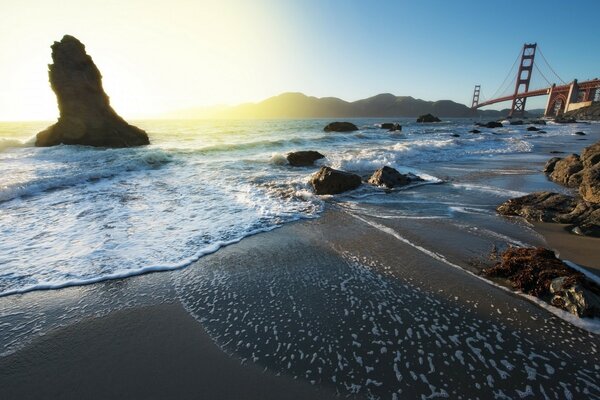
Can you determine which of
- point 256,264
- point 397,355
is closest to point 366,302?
point 397,355

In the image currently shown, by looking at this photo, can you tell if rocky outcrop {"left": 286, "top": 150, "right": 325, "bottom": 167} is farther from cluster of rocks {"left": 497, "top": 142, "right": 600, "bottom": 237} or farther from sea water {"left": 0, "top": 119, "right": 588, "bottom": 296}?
cluster of rocks {"left": 497, "top": 142, "right": 600, "bottom": 237}

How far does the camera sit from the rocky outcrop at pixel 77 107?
2144cm

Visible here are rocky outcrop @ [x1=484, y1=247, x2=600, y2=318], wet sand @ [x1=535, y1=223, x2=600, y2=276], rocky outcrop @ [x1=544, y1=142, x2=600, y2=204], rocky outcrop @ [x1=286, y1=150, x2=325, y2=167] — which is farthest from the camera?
rocky outcrop @ [x1=286, y1=150, x2=325, y2=167]

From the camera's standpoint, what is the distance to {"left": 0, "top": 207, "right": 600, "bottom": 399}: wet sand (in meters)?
2.33

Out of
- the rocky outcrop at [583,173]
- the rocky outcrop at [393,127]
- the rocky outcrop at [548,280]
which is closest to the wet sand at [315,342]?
the rocky outcrop at [548,280]

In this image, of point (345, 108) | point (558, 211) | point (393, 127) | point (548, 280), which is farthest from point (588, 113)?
point (345, 108)

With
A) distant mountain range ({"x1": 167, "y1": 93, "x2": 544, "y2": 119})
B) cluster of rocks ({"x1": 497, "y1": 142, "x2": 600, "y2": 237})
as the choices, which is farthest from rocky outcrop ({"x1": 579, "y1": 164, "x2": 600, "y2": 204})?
distant mountain range ({"x1": 167, "y1": 93, "x2": 544, "y2": 119})

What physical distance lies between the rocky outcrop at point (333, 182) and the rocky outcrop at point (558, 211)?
12.3ft

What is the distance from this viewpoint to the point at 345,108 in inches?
6526

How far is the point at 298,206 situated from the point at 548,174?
9478 mm

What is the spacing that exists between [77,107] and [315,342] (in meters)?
27.0

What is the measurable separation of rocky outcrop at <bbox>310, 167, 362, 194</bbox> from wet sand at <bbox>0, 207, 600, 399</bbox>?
14.5 feet

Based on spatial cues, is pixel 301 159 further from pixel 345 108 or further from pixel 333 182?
pixel 345 108

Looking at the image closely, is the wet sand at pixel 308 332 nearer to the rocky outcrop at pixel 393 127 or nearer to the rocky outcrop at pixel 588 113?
the rocky outcrop at pixel 393 127
